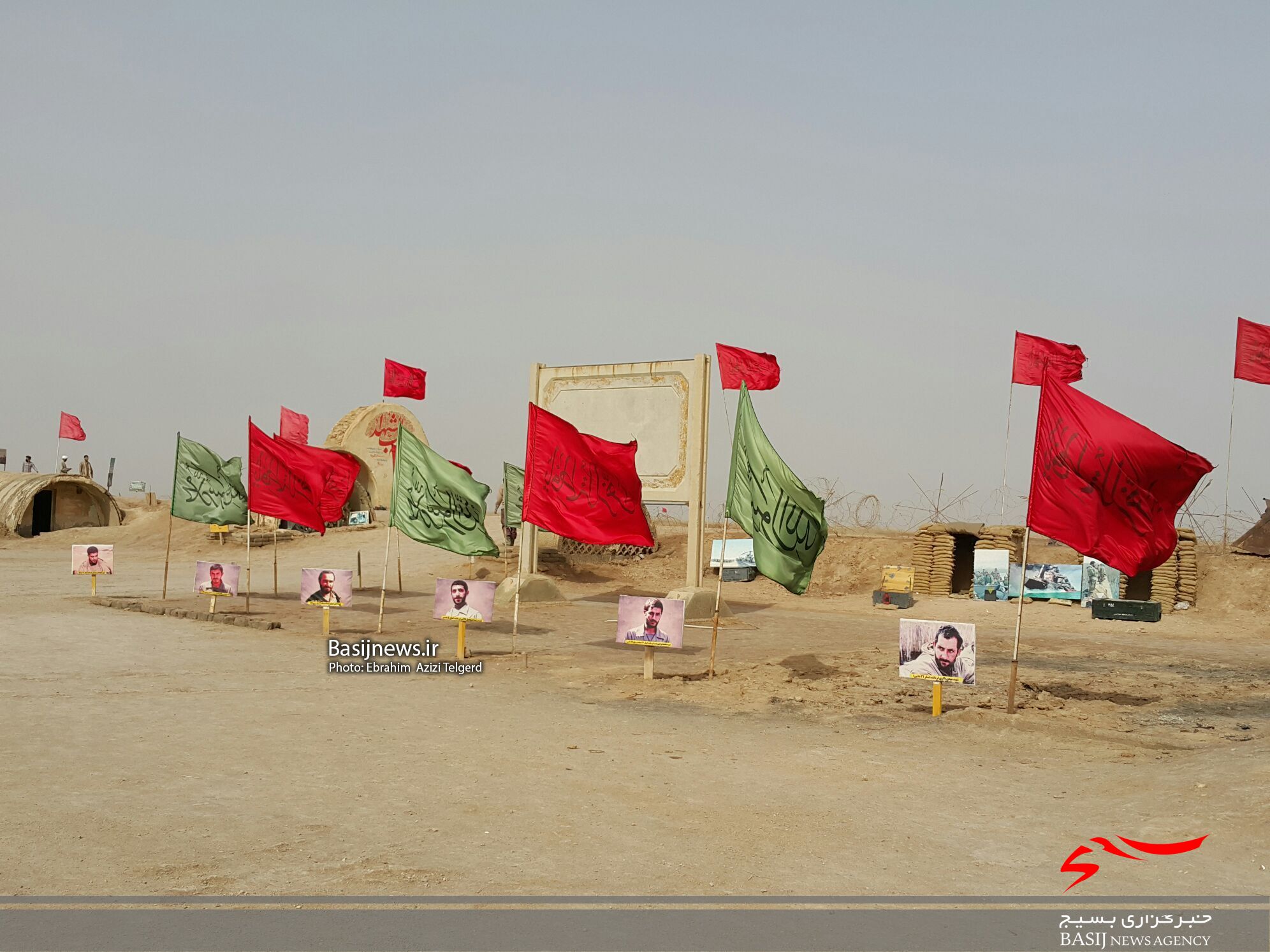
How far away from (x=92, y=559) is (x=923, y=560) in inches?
873

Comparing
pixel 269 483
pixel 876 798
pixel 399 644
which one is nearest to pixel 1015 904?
pixel 876 798

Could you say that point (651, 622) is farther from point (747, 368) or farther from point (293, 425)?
point (293, 425)

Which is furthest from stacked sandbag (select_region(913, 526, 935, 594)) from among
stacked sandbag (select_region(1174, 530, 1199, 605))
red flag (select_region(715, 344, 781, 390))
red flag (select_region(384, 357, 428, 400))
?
red flag (select_region(384, 357, 428, 400))

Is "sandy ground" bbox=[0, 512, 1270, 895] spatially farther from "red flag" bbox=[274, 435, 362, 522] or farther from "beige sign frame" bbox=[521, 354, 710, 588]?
"beige sign frame" bbox=[521, 354, 710, 588]

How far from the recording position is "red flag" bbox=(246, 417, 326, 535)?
67.4ft

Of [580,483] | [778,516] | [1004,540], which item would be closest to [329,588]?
[580,483]

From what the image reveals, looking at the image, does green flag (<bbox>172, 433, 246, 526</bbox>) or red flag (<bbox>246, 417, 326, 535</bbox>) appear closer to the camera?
red flag (<bbox>246, 417, 326, 535</bbox>)

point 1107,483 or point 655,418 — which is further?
point 655,418

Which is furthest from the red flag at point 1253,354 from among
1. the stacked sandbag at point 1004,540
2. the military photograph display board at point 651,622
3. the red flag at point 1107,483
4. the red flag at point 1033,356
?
the military photograph display board at point 651,622

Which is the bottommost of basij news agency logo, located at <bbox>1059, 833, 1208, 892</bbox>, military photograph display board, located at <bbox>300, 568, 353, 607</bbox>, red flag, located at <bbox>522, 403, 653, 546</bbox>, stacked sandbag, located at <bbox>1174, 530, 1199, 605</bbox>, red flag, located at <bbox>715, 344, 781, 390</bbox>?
basij news agency logo, located at <bbox>1059, 833, 1208, 892</bbox>

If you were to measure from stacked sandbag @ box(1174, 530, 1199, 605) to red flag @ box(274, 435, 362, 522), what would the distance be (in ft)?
69.8

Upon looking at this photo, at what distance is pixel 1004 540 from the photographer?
97.6 ft

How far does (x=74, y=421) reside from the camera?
2095 inches

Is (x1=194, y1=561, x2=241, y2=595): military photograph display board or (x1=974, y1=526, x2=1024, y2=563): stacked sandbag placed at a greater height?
(x1=974, y1=526, x2=1024, y2=563): stacked sandbag
